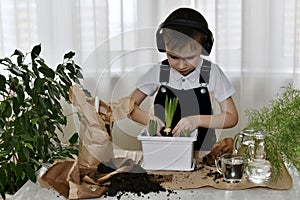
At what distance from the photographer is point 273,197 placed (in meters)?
1.29

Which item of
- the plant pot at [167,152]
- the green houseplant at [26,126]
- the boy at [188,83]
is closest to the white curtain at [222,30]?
the green houseplant at [26,126]

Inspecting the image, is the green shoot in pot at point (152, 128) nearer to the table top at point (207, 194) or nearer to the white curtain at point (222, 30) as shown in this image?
the table top at point (207, 194)

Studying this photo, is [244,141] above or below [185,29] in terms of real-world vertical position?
below

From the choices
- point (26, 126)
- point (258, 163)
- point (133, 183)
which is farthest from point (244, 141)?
point (26, 126)

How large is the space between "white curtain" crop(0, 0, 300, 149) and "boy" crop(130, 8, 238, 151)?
449 mm

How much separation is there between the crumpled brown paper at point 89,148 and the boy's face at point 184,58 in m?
0.15

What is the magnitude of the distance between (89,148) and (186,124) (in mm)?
257

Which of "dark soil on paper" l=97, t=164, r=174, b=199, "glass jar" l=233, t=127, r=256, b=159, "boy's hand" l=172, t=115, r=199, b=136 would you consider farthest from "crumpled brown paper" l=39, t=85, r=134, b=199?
"glass jar" l=233, t=127, r=256, b=159

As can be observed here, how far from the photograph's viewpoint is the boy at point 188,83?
1462 mm

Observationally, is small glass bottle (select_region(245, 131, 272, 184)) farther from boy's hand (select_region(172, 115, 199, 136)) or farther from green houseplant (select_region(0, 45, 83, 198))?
green houseplant (select_region(0, 45, 83, 198))

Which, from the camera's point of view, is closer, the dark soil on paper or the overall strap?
the dark soil on paper

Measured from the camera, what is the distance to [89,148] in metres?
1.44

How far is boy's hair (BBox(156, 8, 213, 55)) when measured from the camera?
146cm

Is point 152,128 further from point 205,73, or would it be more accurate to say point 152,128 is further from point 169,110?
point 205,73
